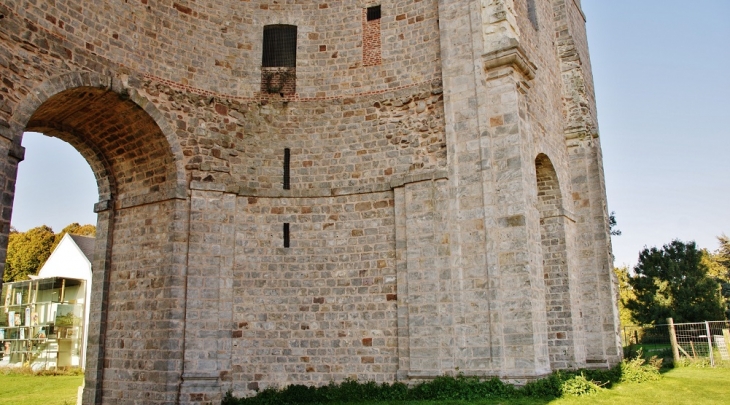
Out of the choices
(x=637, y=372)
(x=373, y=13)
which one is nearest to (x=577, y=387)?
(x=637, y=372)

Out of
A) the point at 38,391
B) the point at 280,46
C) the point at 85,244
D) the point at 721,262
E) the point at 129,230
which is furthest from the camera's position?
the point at 721,262

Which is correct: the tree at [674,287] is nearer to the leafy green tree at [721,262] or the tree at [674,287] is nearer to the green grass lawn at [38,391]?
the leafy green tree at [721,262]

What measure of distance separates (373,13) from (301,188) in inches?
175

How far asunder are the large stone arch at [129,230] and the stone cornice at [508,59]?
6.55m

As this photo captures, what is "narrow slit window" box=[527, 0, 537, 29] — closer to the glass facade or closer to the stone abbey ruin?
the stone abbey ruin

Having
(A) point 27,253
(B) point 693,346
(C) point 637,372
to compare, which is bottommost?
(C) point 637,372

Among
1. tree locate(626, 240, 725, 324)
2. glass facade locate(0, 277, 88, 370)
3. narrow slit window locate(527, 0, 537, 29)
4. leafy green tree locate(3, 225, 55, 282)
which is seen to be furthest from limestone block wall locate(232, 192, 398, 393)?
leafy green tree locate(3, 225, 55, 282)

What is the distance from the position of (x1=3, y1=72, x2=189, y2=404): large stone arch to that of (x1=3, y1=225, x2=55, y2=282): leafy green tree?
32409 millimetres

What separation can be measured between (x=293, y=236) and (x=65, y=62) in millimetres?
5399

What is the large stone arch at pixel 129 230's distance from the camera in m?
10.8

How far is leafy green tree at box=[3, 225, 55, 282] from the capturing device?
3972cm

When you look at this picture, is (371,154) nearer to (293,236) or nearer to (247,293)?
(293,236)

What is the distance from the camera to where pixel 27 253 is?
40219 millimetres

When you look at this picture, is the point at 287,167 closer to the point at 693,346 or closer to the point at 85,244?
the point at 693,346
